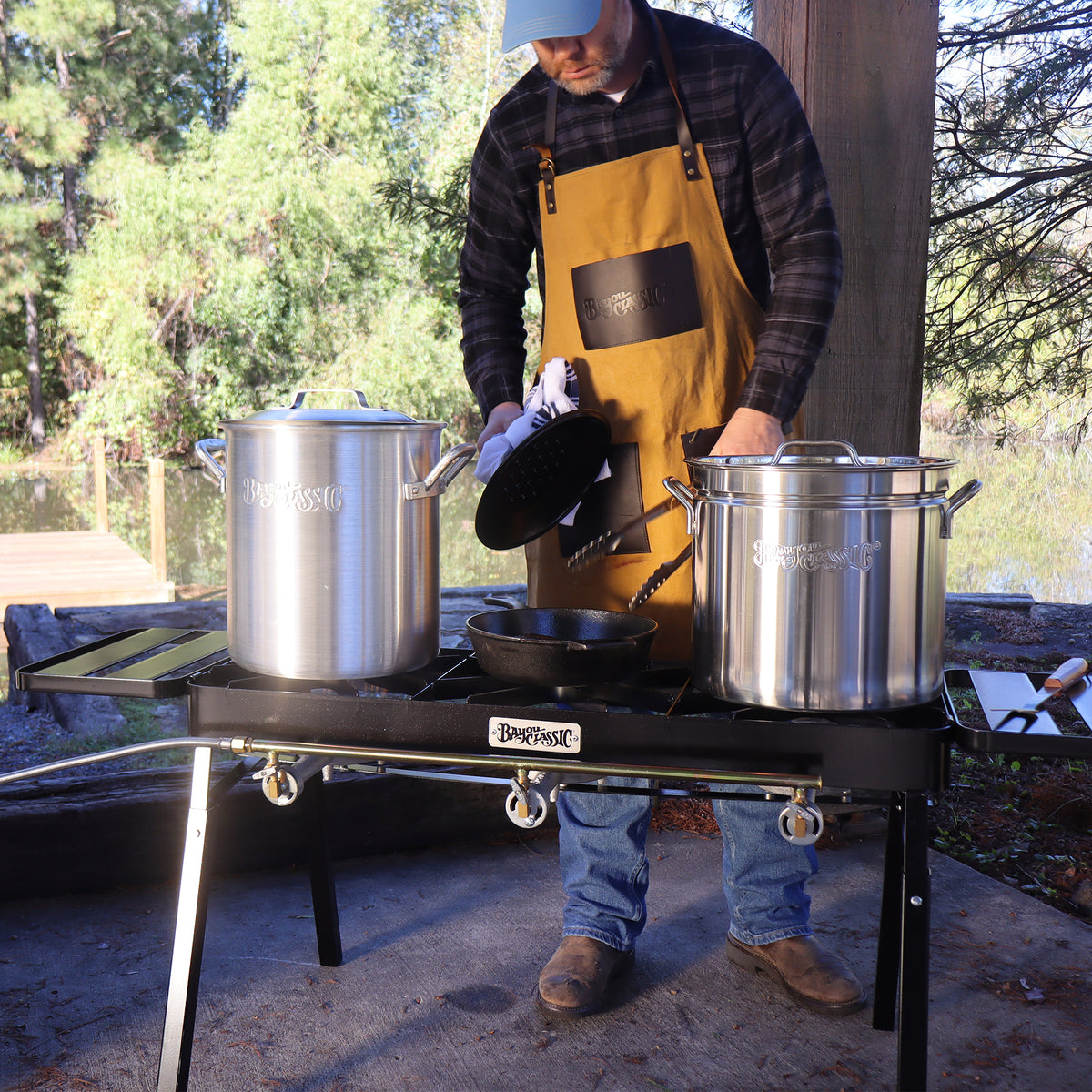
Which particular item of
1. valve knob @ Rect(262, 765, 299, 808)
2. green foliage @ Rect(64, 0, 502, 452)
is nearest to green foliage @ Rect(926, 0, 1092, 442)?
valve knob @ Rect(262, 765, 299, 808)

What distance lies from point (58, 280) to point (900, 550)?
1740 centimetres

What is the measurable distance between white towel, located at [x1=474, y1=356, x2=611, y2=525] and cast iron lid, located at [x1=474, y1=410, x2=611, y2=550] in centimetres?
5

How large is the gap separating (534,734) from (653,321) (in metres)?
0.78

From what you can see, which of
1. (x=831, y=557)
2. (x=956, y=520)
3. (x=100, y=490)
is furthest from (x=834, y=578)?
(x=100, y=490)

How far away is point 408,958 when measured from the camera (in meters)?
2.03

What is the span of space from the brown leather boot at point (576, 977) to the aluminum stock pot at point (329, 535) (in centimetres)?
78

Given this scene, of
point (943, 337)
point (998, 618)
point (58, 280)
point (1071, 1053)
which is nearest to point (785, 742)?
point (1071, 1053)

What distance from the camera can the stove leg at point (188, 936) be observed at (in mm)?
1377

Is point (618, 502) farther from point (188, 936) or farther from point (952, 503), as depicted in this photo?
point (188, 936)

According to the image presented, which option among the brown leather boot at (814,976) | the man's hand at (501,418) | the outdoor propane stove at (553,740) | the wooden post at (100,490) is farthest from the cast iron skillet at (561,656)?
the wooden post at (100,490)

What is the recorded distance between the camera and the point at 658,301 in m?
1.72

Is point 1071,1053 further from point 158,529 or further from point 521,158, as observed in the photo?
point 158,529

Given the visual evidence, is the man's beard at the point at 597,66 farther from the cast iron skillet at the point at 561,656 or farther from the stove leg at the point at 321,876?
the stove leg at the point at 321,876

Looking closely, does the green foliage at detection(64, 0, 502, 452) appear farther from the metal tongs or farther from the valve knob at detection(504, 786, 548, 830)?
the valve knob at detection(504, 786, 548, 830)
